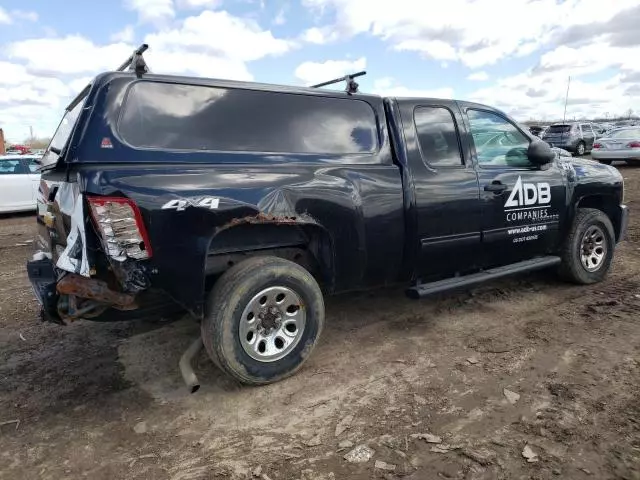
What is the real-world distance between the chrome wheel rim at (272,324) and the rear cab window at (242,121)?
3.26 feet

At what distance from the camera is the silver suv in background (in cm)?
2295

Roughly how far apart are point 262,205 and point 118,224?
2.86ft

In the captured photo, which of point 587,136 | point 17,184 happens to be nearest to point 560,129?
point 587,136

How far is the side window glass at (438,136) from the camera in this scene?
4.16 meters

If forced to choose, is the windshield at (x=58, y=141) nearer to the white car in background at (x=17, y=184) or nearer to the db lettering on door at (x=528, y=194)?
the db lettering on door at (x=528, y=194)

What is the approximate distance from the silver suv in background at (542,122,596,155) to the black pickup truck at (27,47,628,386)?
813 inches

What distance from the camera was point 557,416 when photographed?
2.90 meters

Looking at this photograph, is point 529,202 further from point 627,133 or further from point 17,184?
point 627,133

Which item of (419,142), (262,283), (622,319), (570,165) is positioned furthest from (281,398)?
(570,165)

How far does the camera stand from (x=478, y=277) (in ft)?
14.5

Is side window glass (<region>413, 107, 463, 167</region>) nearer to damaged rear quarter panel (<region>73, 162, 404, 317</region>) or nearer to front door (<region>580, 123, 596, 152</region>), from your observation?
damaged rear quarter panel (<region>73, 162, 404, 317</region>)

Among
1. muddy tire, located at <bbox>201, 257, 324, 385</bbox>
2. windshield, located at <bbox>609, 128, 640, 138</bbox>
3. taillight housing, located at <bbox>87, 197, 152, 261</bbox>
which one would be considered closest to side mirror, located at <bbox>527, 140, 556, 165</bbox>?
muddy tire, located at <bbox>201, 257, 324, 385</bbox>

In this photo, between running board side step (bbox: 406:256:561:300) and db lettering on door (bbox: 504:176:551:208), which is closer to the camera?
running board side step (bbox: 406:256:561:300)

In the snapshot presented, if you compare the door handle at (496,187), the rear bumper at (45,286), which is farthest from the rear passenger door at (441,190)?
the rear bumper at (45,286)
